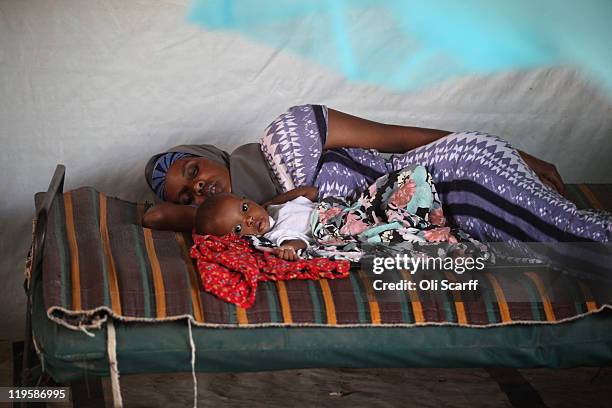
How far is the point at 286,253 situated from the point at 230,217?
28cm

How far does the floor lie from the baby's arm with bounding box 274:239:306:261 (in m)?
0.66

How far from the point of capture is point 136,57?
154 inches

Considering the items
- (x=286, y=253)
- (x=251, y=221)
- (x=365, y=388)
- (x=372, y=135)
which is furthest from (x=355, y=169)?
(x=365, y=388)

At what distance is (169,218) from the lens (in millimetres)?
3324

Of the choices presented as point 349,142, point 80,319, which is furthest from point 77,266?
point 349,142

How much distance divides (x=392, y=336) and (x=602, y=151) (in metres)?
2.02

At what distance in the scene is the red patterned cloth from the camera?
8.91 feet

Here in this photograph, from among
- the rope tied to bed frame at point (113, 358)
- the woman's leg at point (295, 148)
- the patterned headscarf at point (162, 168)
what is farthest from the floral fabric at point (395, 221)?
the rope tied to bed frame at point (113, 358)

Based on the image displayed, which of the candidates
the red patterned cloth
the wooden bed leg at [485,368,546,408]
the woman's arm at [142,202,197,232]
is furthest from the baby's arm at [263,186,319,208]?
the wooden bed leg at [485,368,546,408]

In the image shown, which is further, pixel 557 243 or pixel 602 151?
pixel 602 151

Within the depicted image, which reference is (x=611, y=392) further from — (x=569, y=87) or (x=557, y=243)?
(x=569, y=87)

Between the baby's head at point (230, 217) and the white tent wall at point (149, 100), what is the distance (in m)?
0.96

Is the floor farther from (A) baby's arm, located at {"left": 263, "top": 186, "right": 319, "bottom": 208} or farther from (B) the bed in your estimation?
(A) baby's arm, located at {"left": 263, "top": 186, "right": 319, "bottom": 208}

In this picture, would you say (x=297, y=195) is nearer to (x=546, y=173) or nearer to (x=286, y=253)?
(x=286, y=253)
